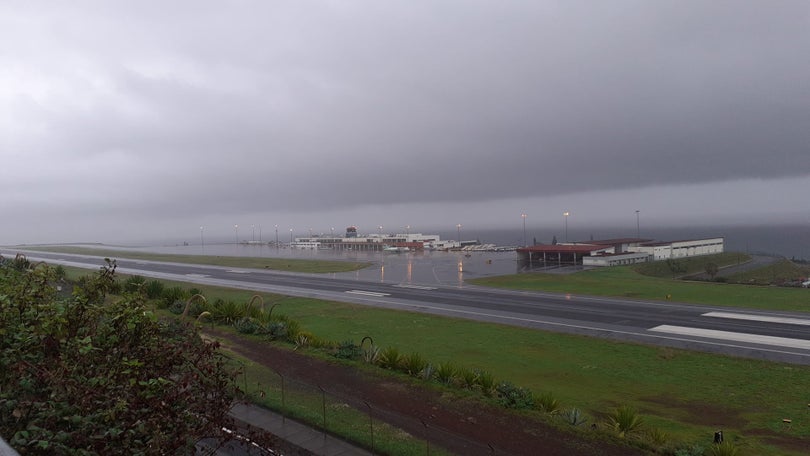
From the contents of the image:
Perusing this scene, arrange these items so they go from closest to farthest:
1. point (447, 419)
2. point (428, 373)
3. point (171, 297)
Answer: point (447, 419), point (428, 373), point (171, 297)

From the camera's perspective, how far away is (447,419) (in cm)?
1318

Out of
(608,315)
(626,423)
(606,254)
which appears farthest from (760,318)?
(606,254)

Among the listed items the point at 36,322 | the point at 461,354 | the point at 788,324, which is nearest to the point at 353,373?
the point at 461,354

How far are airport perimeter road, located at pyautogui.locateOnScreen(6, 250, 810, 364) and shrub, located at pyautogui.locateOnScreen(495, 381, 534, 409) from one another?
42.5 ft

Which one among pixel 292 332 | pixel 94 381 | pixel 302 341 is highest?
pixel 94 381

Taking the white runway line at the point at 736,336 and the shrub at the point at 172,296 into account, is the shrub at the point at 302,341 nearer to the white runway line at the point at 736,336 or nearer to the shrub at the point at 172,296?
the shrub at the point at 172,296

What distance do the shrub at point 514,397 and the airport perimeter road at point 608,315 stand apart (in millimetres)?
12962

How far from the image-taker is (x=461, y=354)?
22250 mm

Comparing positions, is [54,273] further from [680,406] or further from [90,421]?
[680,406]

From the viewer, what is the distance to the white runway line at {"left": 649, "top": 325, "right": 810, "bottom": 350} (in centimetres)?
2339

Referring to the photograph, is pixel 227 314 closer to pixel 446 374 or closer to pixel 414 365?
pixel 414 365

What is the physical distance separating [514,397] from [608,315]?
2012cm

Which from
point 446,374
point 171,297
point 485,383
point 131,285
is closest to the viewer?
point 485,383

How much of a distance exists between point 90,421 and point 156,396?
665 mm
